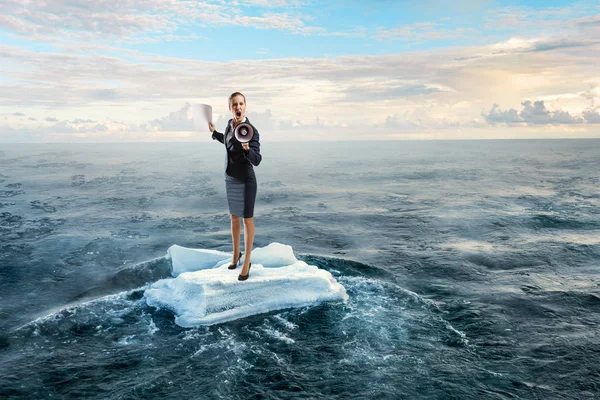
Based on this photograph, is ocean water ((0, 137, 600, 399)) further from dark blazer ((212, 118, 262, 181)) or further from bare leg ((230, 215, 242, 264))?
dark blazer ((212, 118, 262, 181))

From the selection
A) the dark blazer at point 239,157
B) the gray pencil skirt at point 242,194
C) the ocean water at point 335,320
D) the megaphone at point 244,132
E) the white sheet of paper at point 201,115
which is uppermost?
the white sheet of paper at point 201,115

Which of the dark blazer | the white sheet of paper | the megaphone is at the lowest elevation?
the dark blazer

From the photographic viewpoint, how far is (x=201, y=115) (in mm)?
7258

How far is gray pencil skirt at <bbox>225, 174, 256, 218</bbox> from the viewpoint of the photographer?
7.98m

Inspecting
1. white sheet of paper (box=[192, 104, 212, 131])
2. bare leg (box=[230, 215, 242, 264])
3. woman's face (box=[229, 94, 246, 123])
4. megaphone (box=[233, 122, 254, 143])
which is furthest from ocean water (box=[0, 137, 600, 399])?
woman's face (box=[229, 94, 246, 123])

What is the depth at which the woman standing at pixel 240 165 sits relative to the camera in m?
7.30

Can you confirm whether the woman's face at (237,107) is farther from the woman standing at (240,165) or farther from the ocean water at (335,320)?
the ocean water at (335,320)

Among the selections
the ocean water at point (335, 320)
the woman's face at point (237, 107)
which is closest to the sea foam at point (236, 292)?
the ocean water at point (335, 320)

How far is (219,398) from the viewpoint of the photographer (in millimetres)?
6035

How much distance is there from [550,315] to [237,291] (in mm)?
6874

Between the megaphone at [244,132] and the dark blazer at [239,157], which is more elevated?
the megaphone at [244,132]

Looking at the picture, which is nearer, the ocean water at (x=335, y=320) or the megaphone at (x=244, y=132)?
the ocean water at (x=335, y=320)

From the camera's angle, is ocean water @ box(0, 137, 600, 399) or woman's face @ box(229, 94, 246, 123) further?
woman's face @ box(229, 94, 246, 123)

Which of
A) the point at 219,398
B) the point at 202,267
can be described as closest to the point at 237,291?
the point at 202,267
